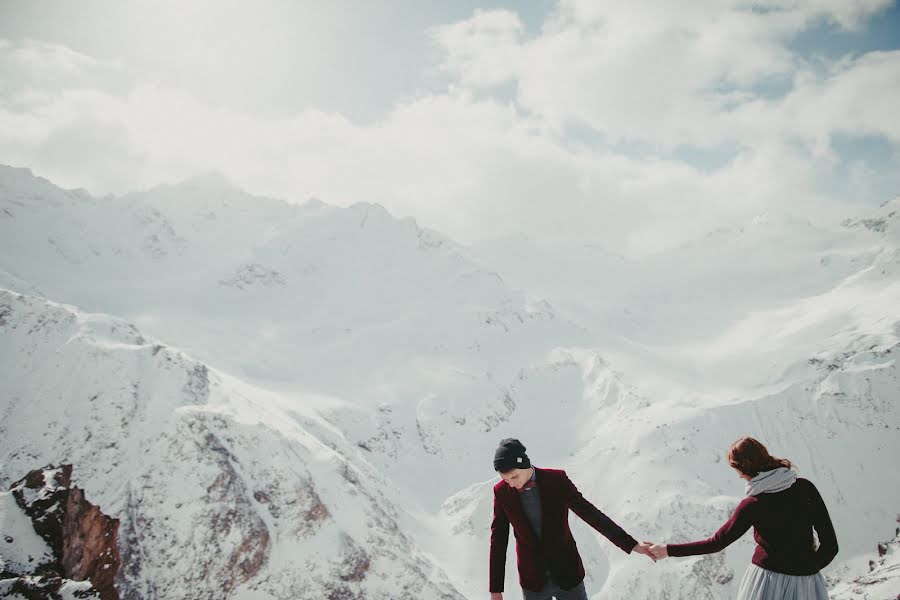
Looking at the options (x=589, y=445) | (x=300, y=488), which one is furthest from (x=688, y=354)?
(x=300, y=488)

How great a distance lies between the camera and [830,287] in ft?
479

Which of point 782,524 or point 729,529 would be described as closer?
point 782,524

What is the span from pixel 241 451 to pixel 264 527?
7.97 meters

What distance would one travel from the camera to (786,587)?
5383 millimetres

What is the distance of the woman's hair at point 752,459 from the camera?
17.0 ft

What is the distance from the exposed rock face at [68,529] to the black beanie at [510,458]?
27673 millimetres

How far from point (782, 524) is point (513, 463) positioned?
3.05m

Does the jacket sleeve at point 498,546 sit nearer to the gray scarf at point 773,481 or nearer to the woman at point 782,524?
the woman at point 782,524

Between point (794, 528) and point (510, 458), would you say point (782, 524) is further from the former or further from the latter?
point (510, 458)

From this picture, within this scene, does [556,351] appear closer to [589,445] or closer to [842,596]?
[589,445]

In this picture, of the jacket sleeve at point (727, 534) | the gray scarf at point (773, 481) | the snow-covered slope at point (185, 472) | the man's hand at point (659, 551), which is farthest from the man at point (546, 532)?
the snow-covered slope at point (185, 472)

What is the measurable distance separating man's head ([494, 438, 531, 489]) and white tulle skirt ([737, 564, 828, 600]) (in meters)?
2.79

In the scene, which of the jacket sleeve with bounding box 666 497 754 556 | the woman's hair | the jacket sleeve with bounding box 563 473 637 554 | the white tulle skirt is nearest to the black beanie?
the jacket sleeve with bounding box 563 473 637 554

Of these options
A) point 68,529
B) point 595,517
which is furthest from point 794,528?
point 68,529
